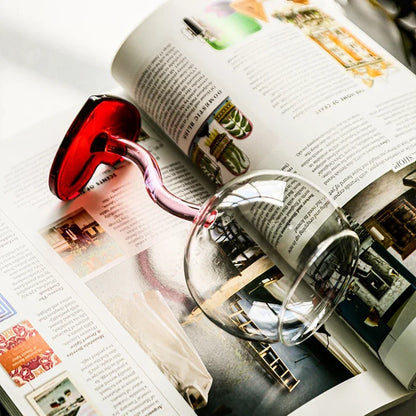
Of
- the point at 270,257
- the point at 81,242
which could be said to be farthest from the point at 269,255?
the point at 81,242

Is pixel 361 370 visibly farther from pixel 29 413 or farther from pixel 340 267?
pixel 29 413

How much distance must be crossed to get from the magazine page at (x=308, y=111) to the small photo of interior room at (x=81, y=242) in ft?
0.45

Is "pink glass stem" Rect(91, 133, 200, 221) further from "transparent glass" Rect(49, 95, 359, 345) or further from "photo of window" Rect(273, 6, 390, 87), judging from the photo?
"photo of window" Rect(273, 6, 390, 87)

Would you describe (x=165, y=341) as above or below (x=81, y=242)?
below

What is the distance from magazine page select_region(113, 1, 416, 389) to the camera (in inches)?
24.0

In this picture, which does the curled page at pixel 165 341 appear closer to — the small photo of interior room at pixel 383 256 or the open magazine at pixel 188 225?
the open magazine at pixel 188 225

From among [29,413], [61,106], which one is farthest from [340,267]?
[61,106]

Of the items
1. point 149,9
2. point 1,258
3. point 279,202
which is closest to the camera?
point 279,202

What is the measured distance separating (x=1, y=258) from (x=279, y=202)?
31 centimetres

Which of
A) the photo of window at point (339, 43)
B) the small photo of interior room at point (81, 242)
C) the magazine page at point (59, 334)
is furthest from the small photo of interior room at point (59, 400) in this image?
the photo of window at point (339, 43)

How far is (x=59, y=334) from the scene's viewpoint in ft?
2.03

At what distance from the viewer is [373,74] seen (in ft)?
2.34

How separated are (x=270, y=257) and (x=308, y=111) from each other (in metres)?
0.21

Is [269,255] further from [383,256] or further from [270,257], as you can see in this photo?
[383,256]
